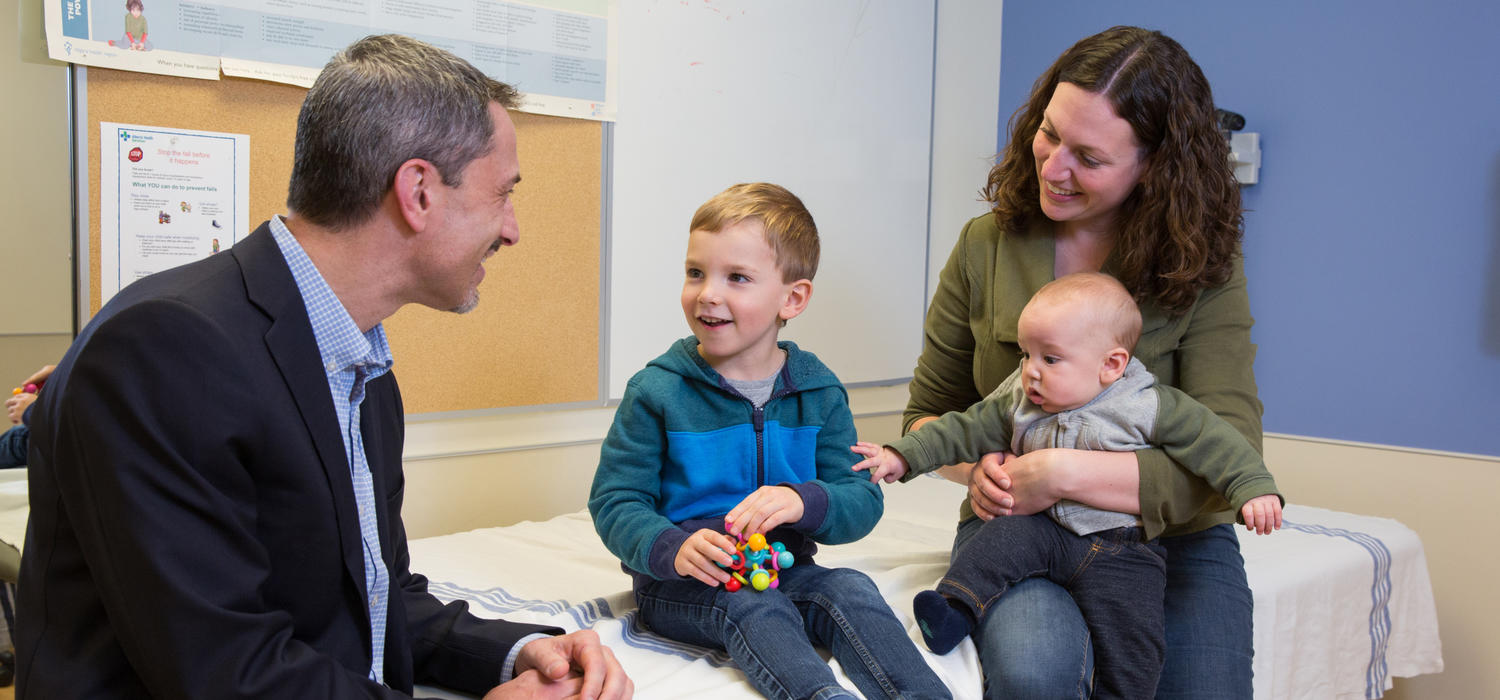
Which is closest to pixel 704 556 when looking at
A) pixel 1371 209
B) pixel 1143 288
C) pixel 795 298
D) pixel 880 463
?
pixel 880 463

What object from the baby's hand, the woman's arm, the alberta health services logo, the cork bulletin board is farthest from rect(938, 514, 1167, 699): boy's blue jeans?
the alberta health services logo

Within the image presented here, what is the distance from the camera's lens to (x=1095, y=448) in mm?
1602

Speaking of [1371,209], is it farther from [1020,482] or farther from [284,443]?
[284,443]

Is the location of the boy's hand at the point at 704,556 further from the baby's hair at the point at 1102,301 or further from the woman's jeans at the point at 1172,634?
the baby's hair at the point at 1102,301

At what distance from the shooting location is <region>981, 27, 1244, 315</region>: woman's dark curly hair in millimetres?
1630

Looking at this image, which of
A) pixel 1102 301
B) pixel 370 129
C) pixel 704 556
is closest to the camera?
pixel 370 129

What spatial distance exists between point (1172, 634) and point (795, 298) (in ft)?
2.48

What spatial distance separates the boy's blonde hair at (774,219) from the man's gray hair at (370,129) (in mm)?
484

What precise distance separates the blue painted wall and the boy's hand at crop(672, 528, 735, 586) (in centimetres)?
215

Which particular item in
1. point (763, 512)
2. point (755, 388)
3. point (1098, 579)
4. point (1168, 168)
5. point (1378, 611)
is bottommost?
point (1378, 611)

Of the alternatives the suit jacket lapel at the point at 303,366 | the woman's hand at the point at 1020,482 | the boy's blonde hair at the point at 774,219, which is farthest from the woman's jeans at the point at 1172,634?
the suit jacket lapel at the point at 303,366

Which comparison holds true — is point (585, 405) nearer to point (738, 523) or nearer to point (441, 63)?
point (738, 523)

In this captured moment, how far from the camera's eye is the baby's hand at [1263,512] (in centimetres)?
144

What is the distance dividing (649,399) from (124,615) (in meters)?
0.75
